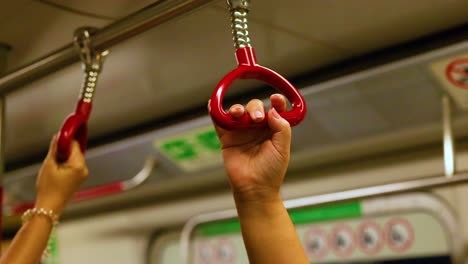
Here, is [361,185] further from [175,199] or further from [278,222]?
[278,222]

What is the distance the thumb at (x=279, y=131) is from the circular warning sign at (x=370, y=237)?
52.7 inches

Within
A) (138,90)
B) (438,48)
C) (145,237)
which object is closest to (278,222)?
(438,48)

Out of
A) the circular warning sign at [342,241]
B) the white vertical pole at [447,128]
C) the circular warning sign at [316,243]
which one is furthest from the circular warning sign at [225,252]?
the white vertical pole at [447,128]

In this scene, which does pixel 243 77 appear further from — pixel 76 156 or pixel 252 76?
→ pixel 76 156

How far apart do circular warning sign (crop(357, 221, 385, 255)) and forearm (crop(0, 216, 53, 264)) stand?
122 centimetres

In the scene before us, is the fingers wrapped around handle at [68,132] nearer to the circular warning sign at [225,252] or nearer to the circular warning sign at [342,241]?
the circular warning sign at [342,241]

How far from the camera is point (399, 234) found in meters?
1.85

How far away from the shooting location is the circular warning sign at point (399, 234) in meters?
1.83

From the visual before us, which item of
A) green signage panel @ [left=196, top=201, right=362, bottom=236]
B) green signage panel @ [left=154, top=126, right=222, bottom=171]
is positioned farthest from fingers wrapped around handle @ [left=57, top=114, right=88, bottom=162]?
green signage panel @ [left=196, top=201, right=362, bottom=236]

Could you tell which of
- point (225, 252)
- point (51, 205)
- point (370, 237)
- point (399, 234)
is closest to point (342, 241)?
point (370, 237)

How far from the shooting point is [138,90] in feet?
5.19

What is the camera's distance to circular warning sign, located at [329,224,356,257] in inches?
76.0

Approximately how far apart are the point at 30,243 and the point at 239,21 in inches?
21.3

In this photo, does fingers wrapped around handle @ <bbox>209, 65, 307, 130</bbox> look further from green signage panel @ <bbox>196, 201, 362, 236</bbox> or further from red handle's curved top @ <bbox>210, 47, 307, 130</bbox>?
green signage panel @ <bbox>196, 201, 362, 236</bbox>
